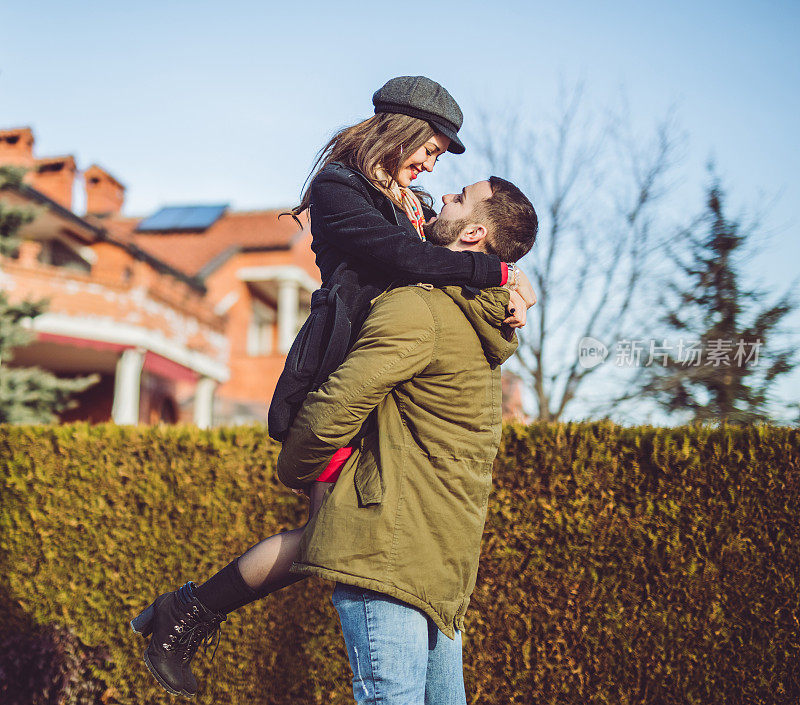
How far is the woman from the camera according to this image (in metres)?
2.00

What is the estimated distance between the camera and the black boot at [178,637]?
226cm

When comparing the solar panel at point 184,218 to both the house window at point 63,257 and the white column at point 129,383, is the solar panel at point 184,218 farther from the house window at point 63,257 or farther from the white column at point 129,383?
the white column at point 129,383

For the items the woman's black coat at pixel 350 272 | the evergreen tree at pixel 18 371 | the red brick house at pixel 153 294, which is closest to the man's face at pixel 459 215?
the woman's black coat at pixel 350 272

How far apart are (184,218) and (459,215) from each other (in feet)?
85.5

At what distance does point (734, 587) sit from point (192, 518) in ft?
9.73

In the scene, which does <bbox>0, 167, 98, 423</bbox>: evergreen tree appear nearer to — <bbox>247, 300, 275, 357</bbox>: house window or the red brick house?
the red brick house

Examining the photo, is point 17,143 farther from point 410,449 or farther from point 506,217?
point 410,449

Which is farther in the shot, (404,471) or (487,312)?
(487,312)

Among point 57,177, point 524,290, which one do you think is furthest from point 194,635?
point 57,177

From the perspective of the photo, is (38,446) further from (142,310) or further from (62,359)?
(62,359)

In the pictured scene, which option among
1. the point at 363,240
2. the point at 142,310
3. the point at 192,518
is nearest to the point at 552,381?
the point at 142,310

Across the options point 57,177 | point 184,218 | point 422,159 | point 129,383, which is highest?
point 184,218

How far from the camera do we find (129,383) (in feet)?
53.3

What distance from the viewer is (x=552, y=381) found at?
15898 mm
